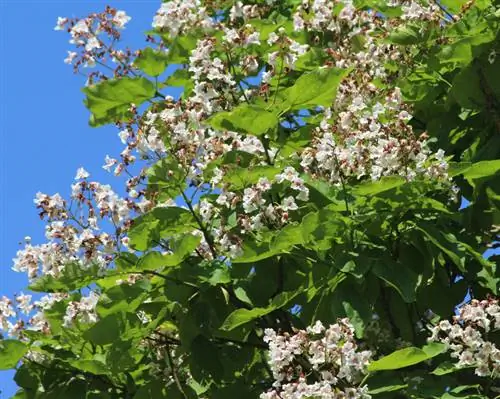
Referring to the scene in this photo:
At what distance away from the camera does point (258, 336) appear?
13.7 ft

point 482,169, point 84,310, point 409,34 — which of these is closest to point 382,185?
point 482,169

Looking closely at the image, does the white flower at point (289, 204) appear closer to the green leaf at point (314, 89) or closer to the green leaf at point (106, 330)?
the green leaf at point (314, 89)

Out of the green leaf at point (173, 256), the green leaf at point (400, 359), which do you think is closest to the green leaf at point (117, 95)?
the green leaf at point (173, 256)

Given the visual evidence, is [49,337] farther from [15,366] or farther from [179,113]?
[179,113]

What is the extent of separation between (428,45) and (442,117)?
0.37 m

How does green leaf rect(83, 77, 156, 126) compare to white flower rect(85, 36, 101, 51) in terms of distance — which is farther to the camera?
white flower rect(85, 36, 101, 51)

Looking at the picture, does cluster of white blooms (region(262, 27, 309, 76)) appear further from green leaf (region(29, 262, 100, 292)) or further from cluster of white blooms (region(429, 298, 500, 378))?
cluster of white blooms (region(429, 298, 500, 378))

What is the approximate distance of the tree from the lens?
3.69 m

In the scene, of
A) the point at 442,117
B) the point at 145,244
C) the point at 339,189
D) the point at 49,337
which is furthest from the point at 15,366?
the point at 442,117

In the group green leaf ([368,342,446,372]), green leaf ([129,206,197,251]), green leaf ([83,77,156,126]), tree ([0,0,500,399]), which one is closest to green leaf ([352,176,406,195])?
tree ([0,0,500,399])

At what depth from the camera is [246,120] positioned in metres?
3.84

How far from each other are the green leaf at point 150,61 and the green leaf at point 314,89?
804 millimetres

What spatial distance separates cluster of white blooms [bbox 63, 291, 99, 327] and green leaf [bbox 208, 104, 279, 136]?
0.81m

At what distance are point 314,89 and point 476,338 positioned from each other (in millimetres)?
1052
